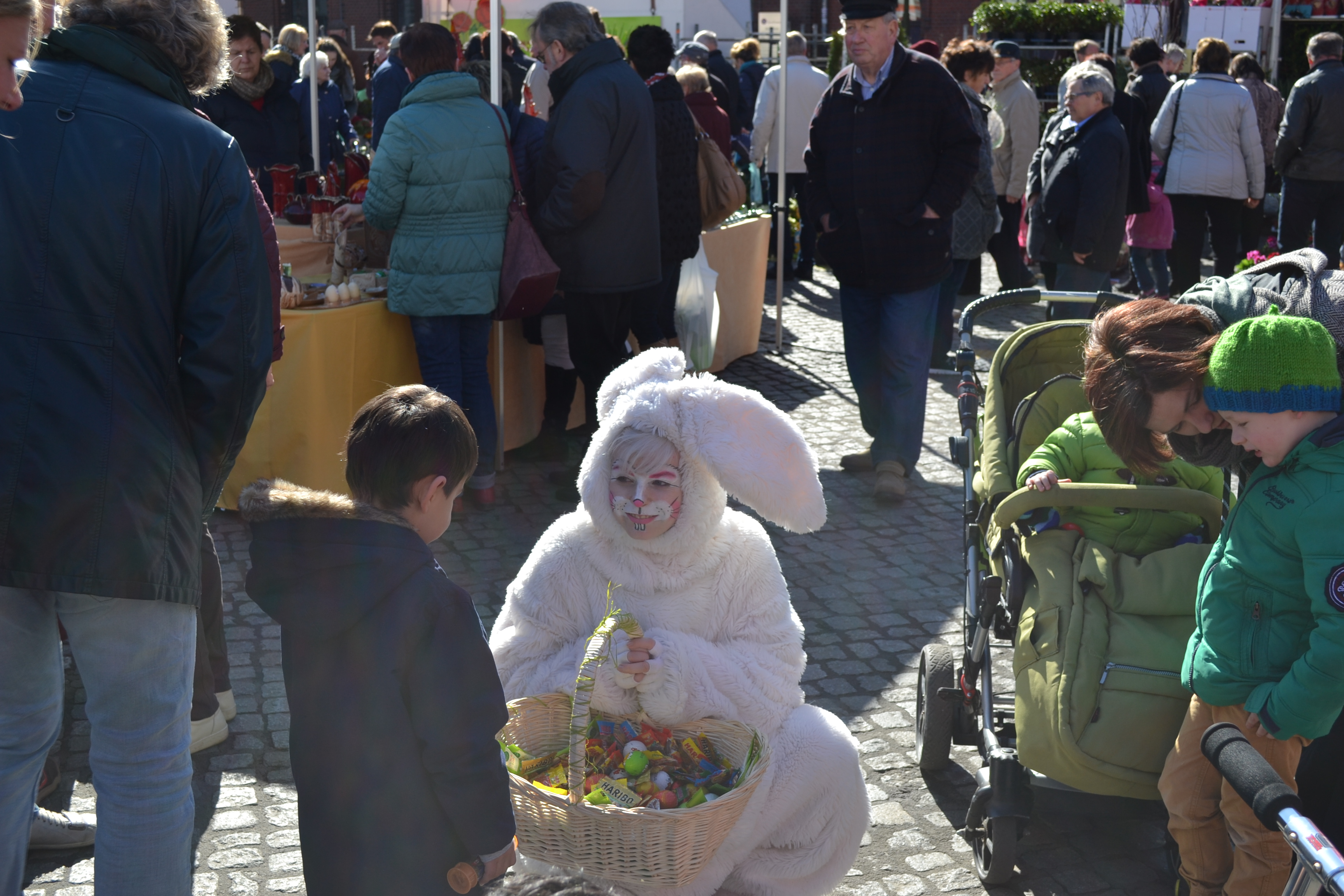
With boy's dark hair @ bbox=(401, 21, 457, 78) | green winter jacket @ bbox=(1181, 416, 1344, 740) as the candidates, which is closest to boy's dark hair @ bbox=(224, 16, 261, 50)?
boy's dark hair @ bbox=(401, 21, 457, 78)

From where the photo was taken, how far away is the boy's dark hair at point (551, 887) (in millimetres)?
1908

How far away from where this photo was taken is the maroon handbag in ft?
19.3

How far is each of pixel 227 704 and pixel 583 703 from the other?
199 cm

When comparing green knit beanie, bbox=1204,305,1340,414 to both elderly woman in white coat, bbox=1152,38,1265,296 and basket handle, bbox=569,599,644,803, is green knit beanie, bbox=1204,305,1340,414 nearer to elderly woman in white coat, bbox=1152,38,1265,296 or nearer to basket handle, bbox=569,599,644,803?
basket handle, bbox=569,599,644,803

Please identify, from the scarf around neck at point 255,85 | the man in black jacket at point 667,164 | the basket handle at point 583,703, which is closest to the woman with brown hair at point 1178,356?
the basket handle at point 583,703

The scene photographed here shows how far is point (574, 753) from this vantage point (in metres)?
2.53

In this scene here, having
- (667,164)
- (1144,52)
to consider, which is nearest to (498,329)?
(667,164)

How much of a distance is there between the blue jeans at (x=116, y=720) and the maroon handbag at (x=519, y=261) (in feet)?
11.6

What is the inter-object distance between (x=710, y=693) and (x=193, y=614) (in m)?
1.14

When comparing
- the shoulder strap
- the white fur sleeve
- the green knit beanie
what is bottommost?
the white fur sleeve

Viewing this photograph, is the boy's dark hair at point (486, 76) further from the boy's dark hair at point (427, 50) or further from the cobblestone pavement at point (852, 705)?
the cobblestone pavement at point (852, 705)

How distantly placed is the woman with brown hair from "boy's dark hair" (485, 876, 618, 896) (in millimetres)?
1543

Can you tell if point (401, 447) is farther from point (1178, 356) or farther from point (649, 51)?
point (649, 51)

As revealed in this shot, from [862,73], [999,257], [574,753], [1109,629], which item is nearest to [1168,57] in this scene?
[999,257]
